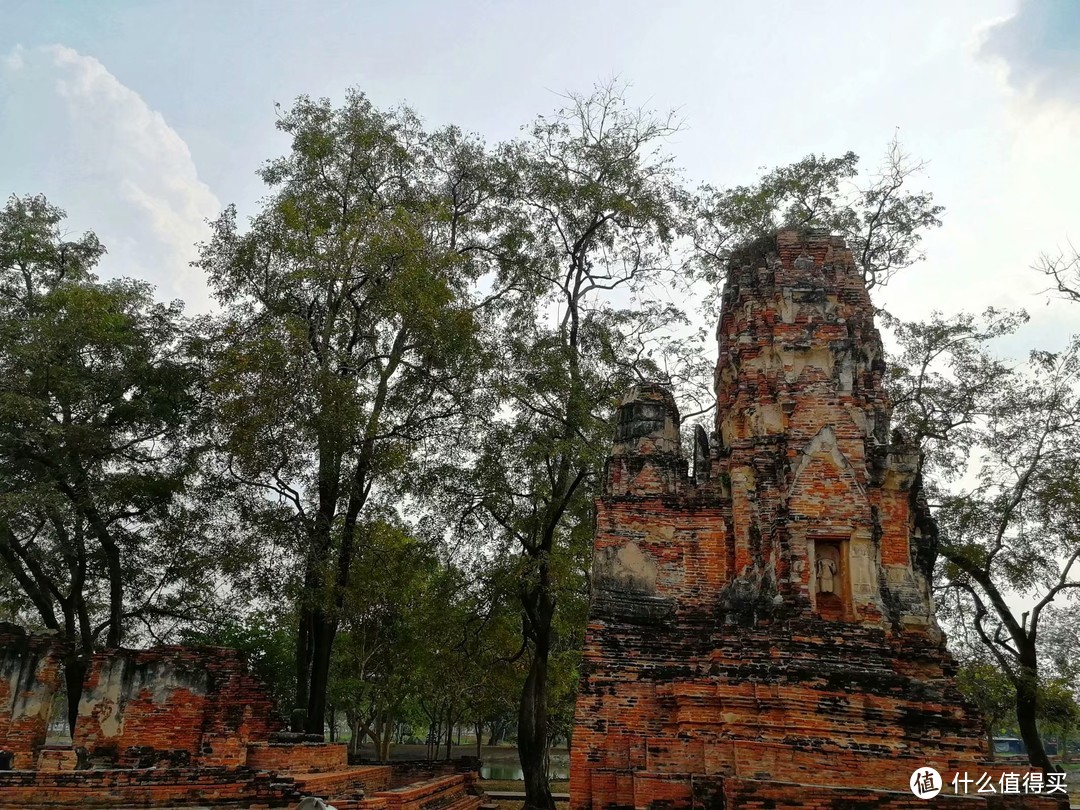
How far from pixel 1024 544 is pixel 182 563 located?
16.0 meters

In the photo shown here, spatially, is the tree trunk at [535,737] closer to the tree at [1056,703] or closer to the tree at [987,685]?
the tree at [987,685]

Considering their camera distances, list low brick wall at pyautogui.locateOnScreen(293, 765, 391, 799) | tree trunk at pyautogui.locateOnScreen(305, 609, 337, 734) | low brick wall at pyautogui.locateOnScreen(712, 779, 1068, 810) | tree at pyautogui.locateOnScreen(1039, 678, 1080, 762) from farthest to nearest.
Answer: tree at pyautogui.locateOnScreen(1039, 678, 1080, 762) < tree trunk at pyautogui.locateOnScreen(305, 609, 337, 734) < low brick wall at pyautogui.locateOnScreen(293, 765, 391, 799) < low brick wall at pyautogui.locateOnScreen(712, 779, 1068, 810)

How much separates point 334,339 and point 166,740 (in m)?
7.48

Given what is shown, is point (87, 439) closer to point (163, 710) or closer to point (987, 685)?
point (163, 710)

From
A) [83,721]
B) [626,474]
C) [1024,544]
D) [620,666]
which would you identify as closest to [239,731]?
[83,721]

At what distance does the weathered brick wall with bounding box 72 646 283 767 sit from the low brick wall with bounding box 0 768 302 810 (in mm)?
1264

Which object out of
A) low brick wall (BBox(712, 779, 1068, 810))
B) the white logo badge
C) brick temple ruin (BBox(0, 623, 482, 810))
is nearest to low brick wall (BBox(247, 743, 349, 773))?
brick temple ruin (BBox(0, 623, 482, 810))

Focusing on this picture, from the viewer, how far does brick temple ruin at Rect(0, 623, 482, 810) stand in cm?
937

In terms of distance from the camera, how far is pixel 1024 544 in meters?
16.1

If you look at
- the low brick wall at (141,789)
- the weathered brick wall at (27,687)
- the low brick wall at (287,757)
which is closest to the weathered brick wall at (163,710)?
the low brick wall at (287,757)

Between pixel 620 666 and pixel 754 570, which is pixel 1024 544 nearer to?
pixel 754 570

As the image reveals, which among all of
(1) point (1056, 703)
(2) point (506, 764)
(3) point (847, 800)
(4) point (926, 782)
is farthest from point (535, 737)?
(2) point (506, 764)

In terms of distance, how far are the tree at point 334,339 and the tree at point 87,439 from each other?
175 cm

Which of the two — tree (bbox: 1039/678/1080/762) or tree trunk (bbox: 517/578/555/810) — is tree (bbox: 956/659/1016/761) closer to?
tree (bbox: 1039/678/1080/762)
